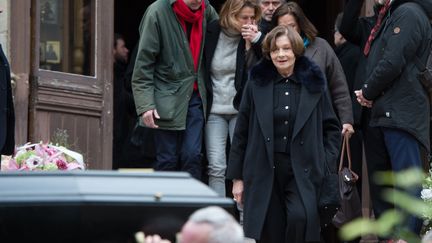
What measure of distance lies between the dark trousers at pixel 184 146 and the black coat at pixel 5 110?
1520 millimetres

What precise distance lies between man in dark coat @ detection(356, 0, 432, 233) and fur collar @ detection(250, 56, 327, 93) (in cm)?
67

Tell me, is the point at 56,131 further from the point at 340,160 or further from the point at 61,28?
the point at 340,160

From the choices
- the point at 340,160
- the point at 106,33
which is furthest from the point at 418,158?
the point at 106,33

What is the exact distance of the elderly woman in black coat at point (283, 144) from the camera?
8.50 m

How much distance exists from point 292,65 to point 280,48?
0.47 feet

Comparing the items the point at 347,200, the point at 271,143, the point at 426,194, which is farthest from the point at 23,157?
the point at 426,194

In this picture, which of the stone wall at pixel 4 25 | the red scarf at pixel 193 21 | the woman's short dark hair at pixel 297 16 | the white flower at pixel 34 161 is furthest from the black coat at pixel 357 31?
the stone wall at pixel 4 25

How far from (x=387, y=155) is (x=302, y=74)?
108cm

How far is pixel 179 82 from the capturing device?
33.4 feet

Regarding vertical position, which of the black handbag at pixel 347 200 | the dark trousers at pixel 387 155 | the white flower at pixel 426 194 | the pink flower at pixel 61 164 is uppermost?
the dark trousers at pixel 387 155

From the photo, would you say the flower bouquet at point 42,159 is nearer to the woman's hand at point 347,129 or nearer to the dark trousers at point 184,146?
the dark trousers at point 184,146

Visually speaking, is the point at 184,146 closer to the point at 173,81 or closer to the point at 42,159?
the point at 173,81

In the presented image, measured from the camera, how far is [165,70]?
1021 cm

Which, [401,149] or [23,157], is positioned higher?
[401,149]
